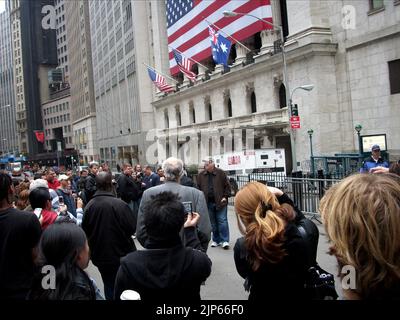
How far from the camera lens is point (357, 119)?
1037 inches

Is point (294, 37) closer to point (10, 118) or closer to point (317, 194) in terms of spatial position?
point (317, 194)

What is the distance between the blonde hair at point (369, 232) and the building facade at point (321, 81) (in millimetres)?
20734

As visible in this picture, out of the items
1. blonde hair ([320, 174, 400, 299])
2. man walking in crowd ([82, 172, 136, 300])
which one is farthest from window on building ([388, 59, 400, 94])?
blonde hair ([320, 174, 400, 299])

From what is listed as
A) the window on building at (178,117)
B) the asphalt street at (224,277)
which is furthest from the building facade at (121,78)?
the asphalt street at (224,277)

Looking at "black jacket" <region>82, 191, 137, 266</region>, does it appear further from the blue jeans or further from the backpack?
the blue jeans

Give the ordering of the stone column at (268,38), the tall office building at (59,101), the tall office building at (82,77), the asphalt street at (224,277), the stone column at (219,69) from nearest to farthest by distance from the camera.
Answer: the asphalt street at (224,277), the stone column at (268,38), the stone column at (219,69), the tall office building at (82,77), the tall office building at (59,101)

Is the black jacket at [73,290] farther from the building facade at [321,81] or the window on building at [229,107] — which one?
the window on building at [229,107]

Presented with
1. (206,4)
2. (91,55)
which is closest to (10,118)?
(91,55)

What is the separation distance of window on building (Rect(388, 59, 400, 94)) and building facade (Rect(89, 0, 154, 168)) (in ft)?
137

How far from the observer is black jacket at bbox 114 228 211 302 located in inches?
103

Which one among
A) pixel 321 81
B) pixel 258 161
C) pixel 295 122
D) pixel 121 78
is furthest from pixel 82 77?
pixel 295 122

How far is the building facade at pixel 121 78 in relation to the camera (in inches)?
2405

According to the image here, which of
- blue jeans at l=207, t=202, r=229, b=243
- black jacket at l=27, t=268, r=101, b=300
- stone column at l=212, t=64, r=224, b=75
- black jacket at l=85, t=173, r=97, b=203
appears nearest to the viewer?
black jacket at l=27, t=268, r=101, b=300

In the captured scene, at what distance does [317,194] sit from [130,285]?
982 centimetres
